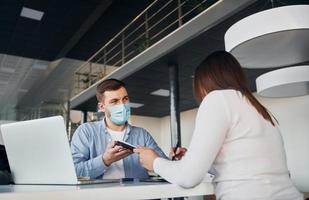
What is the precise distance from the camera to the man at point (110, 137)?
1633 millimetres

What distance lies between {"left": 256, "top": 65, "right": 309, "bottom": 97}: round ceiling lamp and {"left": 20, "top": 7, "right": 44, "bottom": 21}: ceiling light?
4.95 m

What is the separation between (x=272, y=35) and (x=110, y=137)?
4.43 feet

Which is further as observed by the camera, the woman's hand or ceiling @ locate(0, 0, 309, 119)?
ceiling @ locate(0, 0, 309, 119)

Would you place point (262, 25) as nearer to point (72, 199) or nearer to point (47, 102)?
point (72, 199)

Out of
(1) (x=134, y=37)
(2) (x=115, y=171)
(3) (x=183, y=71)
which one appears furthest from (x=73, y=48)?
(2) (x=115, y=171)

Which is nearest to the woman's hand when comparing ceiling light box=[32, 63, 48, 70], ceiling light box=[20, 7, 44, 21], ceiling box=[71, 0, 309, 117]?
ceiling box=[71, 0, 309, 117]

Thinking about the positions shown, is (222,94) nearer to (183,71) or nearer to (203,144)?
(203,144)

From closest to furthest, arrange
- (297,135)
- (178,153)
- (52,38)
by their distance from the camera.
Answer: (178,153) < (297,135) < (52,38)

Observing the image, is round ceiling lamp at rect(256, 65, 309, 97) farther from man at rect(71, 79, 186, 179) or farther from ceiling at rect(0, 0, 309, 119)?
man at rect(71, 79, 186, 179)

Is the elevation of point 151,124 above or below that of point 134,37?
below

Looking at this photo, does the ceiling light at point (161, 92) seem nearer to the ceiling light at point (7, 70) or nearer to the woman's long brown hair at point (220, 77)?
the ceiling light at point (7, 70)

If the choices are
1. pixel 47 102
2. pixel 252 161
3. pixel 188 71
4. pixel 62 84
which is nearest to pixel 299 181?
pixel 188 71

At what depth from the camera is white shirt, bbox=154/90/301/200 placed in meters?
0.83

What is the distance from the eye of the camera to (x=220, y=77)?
1.00 metres
